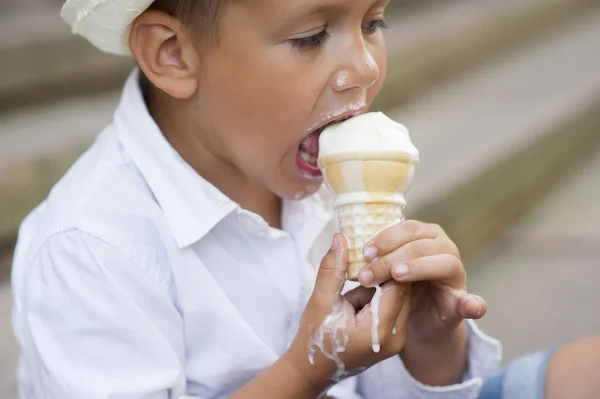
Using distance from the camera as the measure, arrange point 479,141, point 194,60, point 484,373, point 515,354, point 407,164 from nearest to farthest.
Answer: point 407,164 < point 194,60 < point 484,373 < point 515,354 < point 479,141

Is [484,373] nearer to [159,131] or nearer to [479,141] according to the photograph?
[159,131]

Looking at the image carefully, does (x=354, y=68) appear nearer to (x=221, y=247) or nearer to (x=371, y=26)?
(x=371, y=26)

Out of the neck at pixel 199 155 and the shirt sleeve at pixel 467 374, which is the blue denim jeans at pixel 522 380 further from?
the neck at pixel 199 155

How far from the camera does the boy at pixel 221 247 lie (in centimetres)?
159

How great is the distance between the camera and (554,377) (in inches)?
73.5

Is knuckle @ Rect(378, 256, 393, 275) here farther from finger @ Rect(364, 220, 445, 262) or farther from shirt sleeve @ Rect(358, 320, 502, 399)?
shirt sleeve @ Rect(358, 320, 502, 399)

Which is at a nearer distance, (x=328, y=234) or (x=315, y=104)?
(x=315, y=104)

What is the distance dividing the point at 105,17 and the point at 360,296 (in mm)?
758

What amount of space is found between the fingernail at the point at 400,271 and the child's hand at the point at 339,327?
0.07 metres

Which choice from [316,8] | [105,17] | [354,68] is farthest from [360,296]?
[105,17]

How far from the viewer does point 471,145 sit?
425 centimetres

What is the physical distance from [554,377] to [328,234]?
0.61 metres

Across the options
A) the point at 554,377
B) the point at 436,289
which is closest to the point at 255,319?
the point at 436,289

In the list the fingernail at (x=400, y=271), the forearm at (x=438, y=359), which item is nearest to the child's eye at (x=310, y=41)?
the fingernail at (x=400, y=271)
